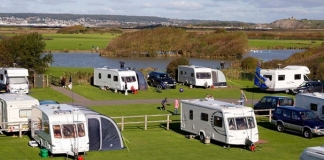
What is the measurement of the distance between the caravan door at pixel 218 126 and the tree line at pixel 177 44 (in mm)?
71746

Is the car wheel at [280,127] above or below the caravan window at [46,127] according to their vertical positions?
below

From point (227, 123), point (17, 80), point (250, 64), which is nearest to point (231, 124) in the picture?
point (227, 123)

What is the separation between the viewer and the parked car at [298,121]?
2545 cm

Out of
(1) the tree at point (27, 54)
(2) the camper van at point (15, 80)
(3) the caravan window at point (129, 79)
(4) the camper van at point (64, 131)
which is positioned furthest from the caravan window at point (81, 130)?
(1) the tree at point (27, 54)

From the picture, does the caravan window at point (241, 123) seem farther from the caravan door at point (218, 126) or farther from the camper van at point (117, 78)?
the camper van at point (117, 78)

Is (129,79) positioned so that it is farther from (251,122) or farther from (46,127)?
(46,127)

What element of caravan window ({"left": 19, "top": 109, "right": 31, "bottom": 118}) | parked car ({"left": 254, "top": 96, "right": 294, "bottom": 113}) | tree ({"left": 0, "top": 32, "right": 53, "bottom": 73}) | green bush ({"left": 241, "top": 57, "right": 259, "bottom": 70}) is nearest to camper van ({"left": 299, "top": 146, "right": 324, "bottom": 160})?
caravan window ({"left": 19, "top": 109, "right": 31, "bottom": 118})

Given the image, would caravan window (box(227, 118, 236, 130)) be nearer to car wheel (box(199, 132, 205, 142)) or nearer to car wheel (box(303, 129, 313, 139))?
car wheel (box(199, 132, 205, 142))

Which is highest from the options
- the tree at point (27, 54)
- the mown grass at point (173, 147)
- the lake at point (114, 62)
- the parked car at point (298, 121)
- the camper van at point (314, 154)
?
the tree at point (27, 54)

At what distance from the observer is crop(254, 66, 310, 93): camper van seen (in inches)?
1672

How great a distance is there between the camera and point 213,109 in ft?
76.4

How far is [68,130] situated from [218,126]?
6.69 metres

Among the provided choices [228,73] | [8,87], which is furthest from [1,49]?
[228,73]

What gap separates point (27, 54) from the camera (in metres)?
45.7
